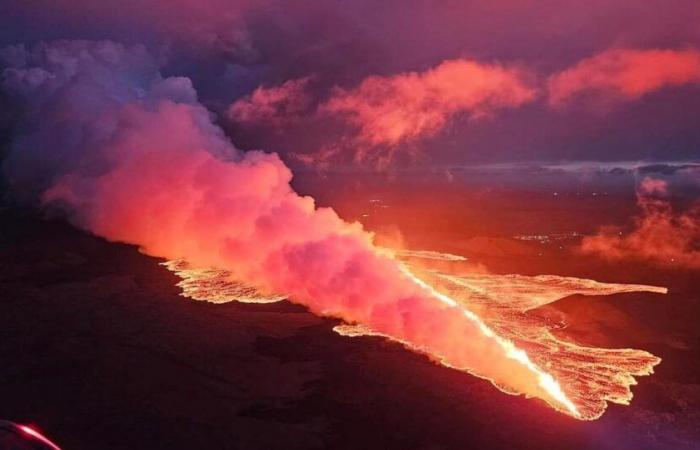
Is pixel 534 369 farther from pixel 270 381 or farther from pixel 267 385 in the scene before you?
pixel 267 385

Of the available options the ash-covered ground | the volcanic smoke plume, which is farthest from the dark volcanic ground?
the volcanic smoke plume

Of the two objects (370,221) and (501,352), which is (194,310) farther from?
(370,221)

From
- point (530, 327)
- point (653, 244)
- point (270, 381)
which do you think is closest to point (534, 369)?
point (530, 327)

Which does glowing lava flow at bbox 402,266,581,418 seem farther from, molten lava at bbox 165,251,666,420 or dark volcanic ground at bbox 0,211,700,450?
dark volcanic ground at bbox 0,211,700,450

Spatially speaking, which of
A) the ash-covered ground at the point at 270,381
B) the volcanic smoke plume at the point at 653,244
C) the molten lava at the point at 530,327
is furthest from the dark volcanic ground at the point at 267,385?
the volcanic smoke plume at the point at 653,244

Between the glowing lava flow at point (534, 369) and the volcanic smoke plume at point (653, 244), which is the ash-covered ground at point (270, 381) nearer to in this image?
the glowing lava flow at point (534, 369)
